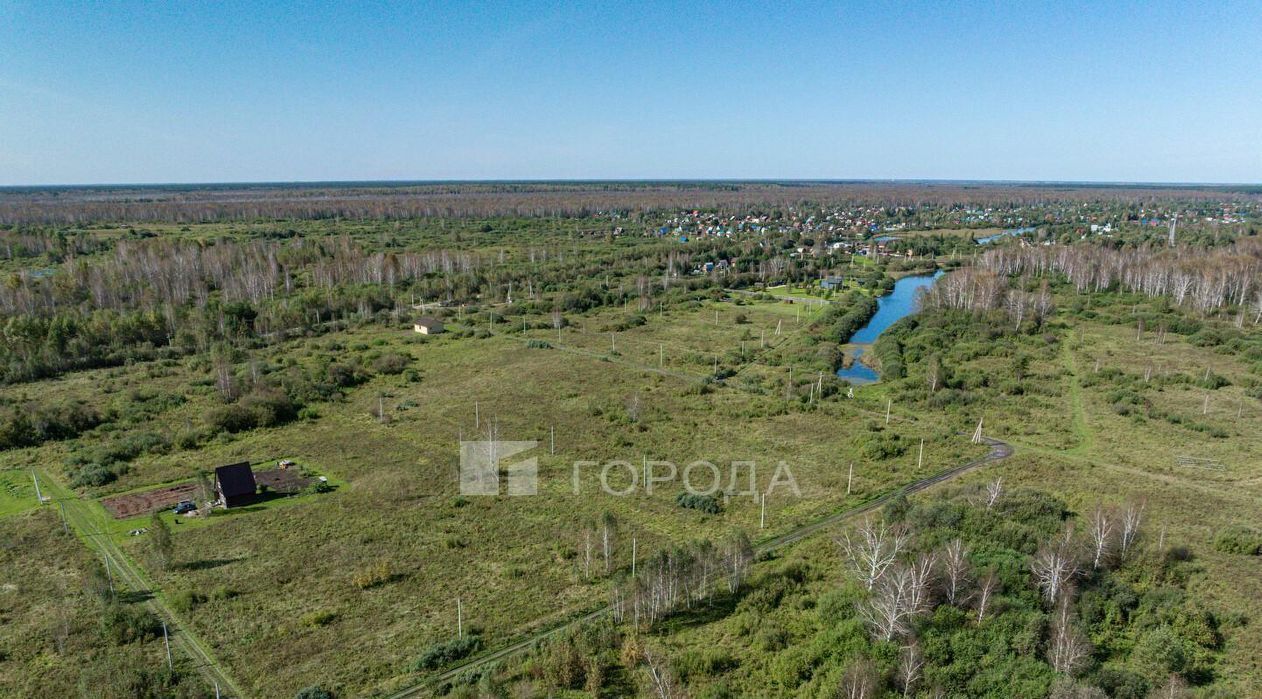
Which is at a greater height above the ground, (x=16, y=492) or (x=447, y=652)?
(x=16, y=492)

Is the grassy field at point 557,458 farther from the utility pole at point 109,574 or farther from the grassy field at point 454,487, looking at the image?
the utility pole at point 109,574

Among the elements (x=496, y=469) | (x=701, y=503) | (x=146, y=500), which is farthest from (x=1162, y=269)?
(x=146, y=500)

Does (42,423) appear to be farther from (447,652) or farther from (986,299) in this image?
(986,299)

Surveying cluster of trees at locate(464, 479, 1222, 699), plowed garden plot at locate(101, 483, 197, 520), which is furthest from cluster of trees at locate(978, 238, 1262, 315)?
plowed garden plot at locate(101, 483, 197, 520)

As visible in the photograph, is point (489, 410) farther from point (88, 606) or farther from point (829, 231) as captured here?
point (829, 231)

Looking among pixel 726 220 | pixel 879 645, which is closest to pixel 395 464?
pixel 879 645

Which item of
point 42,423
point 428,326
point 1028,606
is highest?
point 428,326
